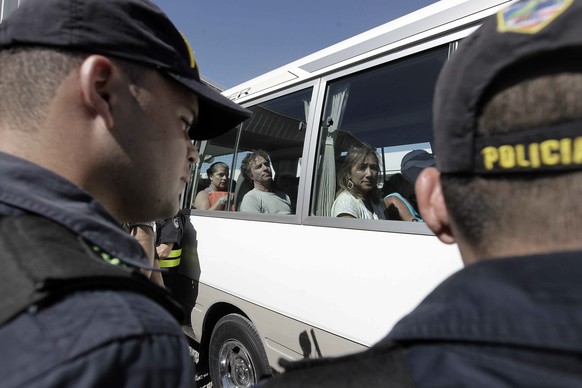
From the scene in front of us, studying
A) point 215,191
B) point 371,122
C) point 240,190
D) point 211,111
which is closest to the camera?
point 211,111

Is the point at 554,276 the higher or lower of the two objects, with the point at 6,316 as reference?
higher

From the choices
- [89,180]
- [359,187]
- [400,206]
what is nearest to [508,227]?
[89,180]

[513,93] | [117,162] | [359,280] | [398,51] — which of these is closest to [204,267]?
[359,280]

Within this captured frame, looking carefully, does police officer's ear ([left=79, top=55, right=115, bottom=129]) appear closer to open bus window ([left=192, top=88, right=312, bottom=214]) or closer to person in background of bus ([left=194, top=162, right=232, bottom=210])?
open bus window ([left=192, top=88, right=312, bottom=214])

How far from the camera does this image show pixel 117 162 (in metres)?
0.91

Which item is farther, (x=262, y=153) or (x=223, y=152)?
(x=223, y=152)

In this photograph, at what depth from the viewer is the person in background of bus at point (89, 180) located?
0.59m

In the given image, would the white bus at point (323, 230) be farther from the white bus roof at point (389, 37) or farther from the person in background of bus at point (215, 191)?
the person in background of bus at point (215, 191)

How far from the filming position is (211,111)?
4.03 ft

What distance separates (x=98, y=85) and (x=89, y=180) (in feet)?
0.72

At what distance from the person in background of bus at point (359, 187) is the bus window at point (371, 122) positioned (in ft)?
0.12

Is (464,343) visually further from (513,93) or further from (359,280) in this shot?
(359,280)

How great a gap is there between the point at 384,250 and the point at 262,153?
1.53 meters

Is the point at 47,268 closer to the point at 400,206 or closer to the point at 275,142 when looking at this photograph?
the point at 400,206
